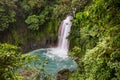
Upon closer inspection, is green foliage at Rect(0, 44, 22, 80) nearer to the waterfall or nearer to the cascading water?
the cascading water

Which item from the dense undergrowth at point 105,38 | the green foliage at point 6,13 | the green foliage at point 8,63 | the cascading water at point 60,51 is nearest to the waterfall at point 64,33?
the cascading water at point 60,51

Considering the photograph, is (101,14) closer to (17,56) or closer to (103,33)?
(103,33)

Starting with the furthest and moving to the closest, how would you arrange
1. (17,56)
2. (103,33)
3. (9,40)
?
(9,40)
(103,33)
(17,56)

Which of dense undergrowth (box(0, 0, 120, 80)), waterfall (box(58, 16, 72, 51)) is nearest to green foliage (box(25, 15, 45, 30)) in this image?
waterfall (box(58, 16, 72, 51))

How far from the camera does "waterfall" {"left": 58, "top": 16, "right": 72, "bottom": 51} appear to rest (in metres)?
16.8

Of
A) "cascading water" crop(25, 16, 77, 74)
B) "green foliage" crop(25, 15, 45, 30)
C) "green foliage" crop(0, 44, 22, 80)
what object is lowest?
"green foliage" crop(0, 44, 22, 80)

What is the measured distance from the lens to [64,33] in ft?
55.8

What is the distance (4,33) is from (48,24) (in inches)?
132

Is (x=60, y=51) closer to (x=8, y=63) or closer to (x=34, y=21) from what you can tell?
(x=34, y=21)

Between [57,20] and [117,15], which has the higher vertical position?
[57,20]

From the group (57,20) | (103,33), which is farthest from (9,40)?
(103,33)

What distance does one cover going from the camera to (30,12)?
17906 millimetres

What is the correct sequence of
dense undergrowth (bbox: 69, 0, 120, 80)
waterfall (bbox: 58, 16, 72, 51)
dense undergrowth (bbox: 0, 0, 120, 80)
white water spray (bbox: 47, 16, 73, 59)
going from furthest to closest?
1. waterfall (bbox: 58, 16, 72, 51)
2. white water spray (bbox: 47, 16, 73, 59)
3. dense undergrowth (bbox: 69, 0, 120, 80)
4. dense undergrowth (bbox: 0, 0, 120, 80)

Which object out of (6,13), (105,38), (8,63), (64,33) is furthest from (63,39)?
(8,63)
